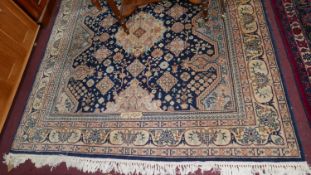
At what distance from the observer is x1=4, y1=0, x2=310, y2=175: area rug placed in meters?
1.26

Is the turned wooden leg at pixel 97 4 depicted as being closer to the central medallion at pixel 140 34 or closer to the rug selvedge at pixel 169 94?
the rug selvedge at pixel 169 94

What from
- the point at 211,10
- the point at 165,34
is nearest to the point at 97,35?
the point at 165,34

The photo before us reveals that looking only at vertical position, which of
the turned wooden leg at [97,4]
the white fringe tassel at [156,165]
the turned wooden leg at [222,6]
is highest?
the turned wooden leg at [97,4]

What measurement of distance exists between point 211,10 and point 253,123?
3.01 feet

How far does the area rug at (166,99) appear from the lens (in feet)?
4.13

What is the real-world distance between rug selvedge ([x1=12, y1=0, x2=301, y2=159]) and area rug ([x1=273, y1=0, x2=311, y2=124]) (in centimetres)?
12

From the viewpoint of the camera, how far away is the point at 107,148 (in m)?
1.40

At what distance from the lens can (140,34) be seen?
5.96 ft

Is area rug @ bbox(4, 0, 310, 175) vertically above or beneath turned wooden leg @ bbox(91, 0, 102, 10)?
beneath

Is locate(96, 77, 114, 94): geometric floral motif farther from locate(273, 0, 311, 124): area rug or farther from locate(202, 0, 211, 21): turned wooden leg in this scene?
locate(273, 0, 311, 124): area rug

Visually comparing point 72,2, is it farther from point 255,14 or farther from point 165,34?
point 255,14

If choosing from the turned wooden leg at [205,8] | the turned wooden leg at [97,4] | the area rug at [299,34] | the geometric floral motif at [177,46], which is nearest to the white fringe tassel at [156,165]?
the area rug at [299,34]

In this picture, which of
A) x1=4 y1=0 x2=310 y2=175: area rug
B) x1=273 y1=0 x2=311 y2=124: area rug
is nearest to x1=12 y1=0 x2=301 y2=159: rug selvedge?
x1=4 y1=0 x2=310 y2=175: area rug

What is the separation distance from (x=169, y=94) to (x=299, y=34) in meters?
0.94
